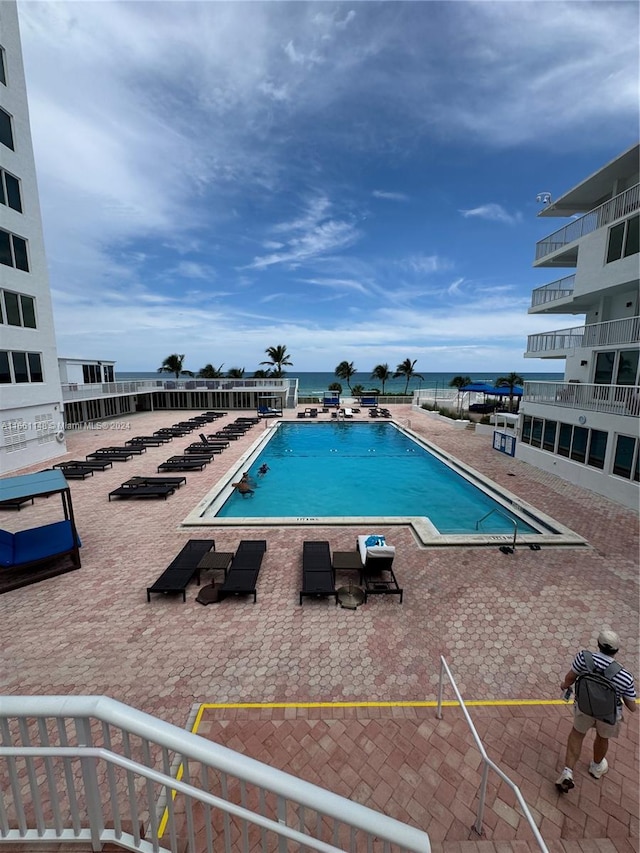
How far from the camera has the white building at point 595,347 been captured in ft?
45.4

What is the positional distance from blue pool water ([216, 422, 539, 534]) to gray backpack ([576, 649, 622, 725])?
23.7 ft

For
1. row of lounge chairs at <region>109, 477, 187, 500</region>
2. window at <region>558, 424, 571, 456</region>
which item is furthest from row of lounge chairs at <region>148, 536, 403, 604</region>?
window at <region>558, 424, 571, 456</region>

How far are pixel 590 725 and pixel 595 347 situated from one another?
16.6 metres

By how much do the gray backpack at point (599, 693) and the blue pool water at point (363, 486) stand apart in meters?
7.21

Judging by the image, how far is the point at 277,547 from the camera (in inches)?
404

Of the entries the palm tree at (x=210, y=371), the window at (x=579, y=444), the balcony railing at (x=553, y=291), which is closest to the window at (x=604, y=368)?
the window at (x=579, y=444)

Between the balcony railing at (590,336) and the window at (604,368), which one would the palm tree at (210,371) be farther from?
the window at (604,368)

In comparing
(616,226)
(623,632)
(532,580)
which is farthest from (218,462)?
(616,226)

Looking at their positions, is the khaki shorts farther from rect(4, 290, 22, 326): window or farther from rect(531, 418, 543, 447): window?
rect(4, 290, 22, 326): window

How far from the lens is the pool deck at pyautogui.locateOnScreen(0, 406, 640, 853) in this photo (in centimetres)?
421

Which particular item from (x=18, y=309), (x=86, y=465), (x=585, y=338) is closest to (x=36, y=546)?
(x=86, y=465)

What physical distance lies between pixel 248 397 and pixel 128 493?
2709cm

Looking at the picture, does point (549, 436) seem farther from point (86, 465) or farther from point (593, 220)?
point (86, 465)

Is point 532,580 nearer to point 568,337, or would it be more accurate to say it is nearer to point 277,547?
point 277,547
